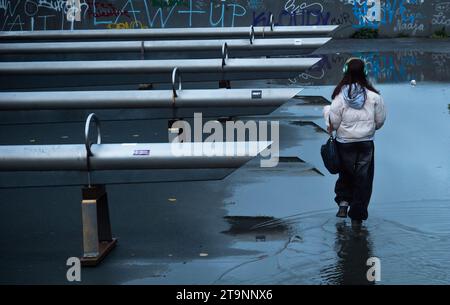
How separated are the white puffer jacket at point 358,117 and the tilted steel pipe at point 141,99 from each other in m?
2.47

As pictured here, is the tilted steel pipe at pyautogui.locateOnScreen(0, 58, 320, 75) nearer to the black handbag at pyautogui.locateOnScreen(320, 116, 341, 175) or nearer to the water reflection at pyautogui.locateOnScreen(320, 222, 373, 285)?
the black handbag at pyautogui.locateOnScreen(320, 116, 341, 175)

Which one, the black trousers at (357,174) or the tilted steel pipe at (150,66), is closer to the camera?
the black trousers at (357,174)

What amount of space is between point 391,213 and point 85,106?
3855mm

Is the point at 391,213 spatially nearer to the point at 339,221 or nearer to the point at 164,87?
the point at 339,221

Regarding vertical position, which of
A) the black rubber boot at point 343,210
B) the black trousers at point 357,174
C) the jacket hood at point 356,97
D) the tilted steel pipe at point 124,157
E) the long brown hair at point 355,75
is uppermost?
the long brown hair at point 355,75

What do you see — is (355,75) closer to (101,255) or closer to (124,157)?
(124,157)

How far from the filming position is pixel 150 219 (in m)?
7.48

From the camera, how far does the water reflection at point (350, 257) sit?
19.3 feet

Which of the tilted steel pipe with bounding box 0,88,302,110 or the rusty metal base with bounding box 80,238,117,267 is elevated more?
the tilted steel pipe with bounding box 0,88,302,110

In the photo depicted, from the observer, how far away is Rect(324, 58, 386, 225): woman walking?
7.12 m

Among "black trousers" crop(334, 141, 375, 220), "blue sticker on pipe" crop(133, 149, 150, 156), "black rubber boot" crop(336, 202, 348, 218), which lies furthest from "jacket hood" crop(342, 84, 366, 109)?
"blue sticker on pipe" crop(133, 149, 150, 156)

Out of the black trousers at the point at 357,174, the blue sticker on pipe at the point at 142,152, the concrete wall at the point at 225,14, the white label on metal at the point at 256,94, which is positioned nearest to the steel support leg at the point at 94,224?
the blue sticker on pipe at the point at 142,152

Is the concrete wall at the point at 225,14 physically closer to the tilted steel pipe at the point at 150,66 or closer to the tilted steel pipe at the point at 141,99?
the tilted steel pipe at the point at 150,66

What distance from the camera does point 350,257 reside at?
250 inches
